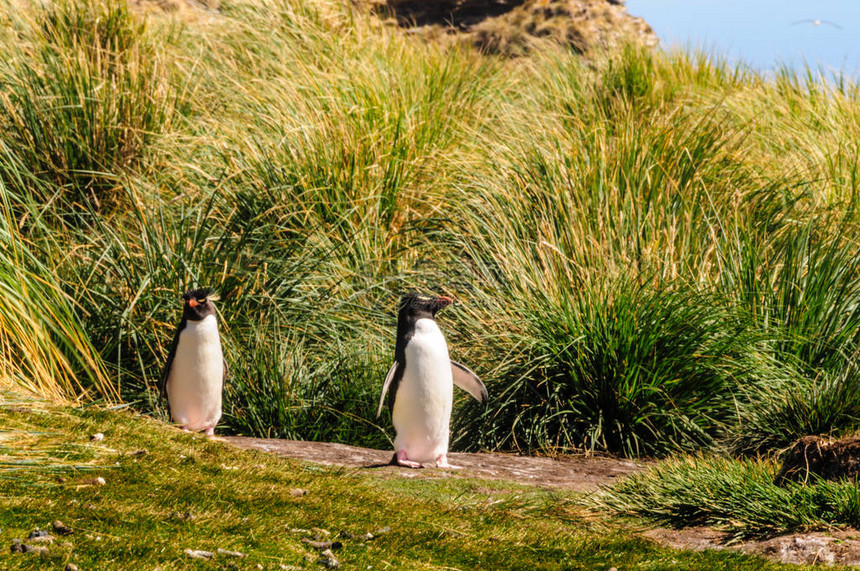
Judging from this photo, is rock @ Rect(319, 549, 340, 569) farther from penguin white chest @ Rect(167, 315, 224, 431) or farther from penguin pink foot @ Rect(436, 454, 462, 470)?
penguin white chest @ Rect(167, 315, 224, 431)

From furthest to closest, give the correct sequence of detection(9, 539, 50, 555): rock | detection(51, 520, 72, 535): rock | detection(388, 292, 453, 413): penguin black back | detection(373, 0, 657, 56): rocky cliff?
1. detection(373, 0, 657, 56): rocky cliff
2. detection(388, 292, 453, 413): penguin black back
3. detection(51, 520, 72, 535): rock
4. detection(9, 539, 50, 555): rock

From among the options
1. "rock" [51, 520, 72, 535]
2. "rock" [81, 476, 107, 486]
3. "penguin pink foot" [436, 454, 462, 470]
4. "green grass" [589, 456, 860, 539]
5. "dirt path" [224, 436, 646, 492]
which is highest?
"rock" [51, 520, 72, 535]

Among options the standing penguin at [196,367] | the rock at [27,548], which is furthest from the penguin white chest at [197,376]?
the rock at [27,548]

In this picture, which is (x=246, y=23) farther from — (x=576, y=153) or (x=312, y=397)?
(x=312, y=397)

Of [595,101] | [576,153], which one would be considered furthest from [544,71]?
[576,153]

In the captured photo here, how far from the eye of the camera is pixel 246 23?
41.4ft

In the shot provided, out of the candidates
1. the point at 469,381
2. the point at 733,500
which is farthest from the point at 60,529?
the point at 469,381

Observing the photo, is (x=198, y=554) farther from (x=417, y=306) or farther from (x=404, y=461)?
(x=417, y=306)

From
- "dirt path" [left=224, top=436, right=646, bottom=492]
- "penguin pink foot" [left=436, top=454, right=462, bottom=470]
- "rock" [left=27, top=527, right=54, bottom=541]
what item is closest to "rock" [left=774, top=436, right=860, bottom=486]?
"dirt path" [left=224, top=436, right=646, bottom=492]

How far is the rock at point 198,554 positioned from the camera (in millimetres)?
3314

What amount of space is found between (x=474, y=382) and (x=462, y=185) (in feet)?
8.15

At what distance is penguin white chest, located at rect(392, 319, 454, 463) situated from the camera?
546 centimetres

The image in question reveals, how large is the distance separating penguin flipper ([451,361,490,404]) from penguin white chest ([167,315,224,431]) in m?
1.37

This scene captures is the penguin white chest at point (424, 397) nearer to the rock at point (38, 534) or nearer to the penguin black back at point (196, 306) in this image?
the penguin black back at point (196, 306)
